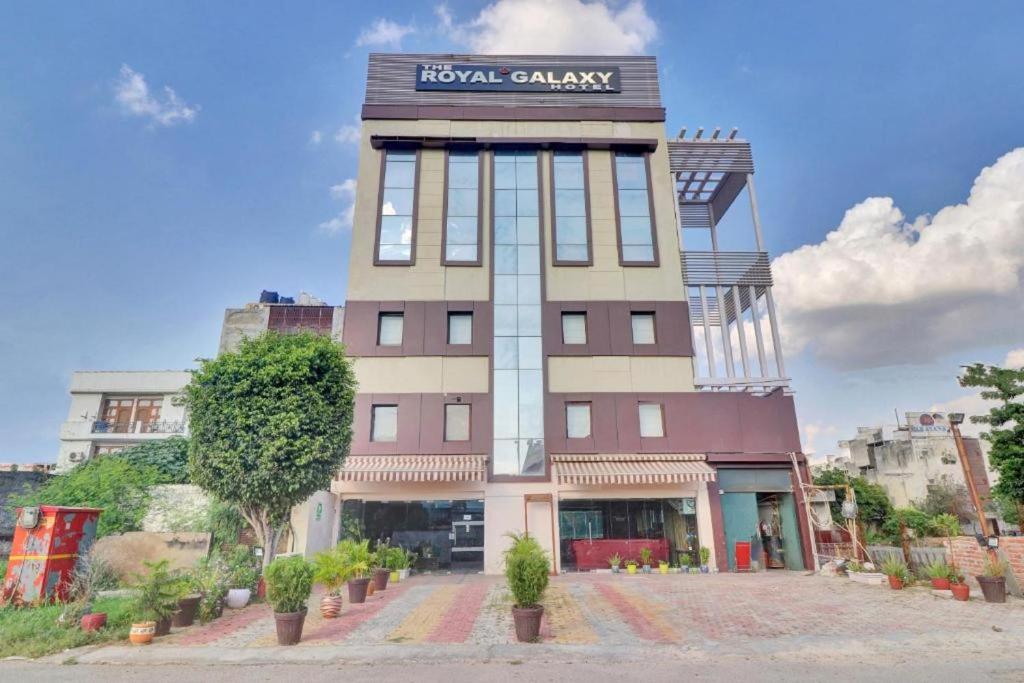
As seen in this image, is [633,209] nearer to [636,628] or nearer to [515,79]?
[515,79]

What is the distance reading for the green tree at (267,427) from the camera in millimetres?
14469

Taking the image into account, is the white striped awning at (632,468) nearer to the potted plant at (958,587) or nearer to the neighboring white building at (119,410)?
the potted plant at (958,587)

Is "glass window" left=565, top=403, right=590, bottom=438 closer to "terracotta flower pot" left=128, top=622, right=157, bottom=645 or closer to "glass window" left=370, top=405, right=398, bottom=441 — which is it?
"glass window" left=370, top=405, right=398, bottom=441

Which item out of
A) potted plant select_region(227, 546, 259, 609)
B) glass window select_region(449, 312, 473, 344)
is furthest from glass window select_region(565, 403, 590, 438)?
potted plant select_region(227, 546, 259, 609)

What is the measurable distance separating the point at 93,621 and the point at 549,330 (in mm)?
17929

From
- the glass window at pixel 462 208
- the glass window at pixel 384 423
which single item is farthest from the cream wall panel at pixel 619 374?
the glass window at pixel 384 423

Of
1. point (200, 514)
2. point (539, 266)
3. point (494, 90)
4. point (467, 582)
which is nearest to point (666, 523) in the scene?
point (467, 582)

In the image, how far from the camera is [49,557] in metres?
13.2

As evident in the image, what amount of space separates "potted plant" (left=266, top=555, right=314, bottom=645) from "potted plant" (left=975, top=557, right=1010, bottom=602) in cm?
1579

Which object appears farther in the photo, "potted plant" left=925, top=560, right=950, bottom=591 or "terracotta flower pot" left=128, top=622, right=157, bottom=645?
"potted plant" left=925, top=560, right=950, bottom=591

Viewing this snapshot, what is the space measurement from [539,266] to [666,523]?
41.0ft

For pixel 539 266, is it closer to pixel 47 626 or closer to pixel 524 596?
pixel 524 596

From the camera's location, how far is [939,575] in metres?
14.2

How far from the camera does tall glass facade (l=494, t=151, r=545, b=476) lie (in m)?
22.9
